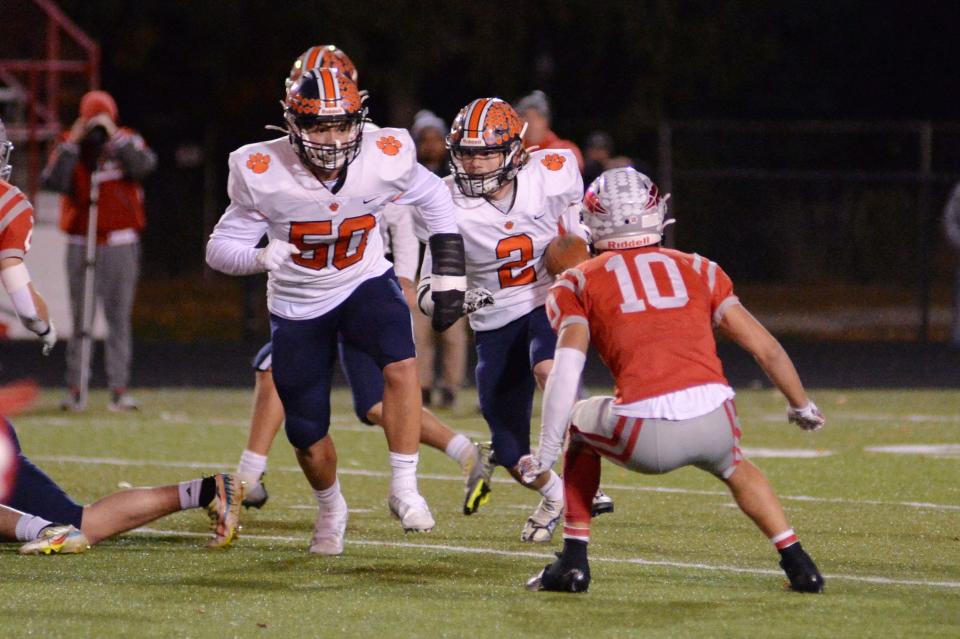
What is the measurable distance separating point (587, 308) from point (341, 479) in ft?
11.0

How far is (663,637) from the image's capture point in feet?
15.4

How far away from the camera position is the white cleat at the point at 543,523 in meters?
6.47

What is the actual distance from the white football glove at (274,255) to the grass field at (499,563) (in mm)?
1063

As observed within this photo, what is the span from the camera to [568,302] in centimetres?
524

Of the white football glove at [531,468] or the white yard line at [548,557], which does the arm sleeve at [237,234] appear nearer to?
the white yard line at [548,557]

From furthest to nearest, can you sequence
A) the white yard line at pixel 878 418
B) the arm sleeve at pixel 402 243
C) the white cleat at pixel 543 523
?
the white yard line at pixel 878 418 < the arm sleeve at pixel 402 243 < the white cleat at pixel 543 523

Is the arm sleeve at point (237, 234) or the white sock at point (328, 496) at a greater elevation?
the arm sleeve at point (237, 234)

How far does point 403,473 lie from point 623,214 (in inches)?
55.1

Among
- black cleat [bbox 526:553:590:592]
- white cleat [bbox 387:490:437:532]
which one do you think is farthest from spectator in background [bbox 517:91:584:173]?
black cleat [bbox 526:553:590:592]

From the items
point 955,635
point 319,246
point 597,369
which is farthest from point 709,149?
point 955,635

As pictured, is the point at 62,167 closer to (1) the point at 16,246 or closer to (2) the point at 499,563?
(1) the point at 16,246

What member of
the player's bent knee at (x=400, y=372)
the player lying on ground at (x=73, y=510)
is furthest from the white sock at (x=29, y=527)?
the player's bent knee at (x=400, y=372)

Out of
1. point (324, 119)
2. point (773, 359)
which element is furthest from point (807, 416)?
point (324, 119)

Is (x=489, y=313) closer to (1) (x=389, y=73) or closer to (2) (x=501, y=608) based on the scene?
(2) (x=501, y=608)
